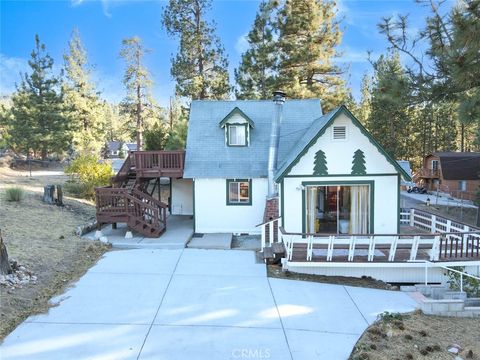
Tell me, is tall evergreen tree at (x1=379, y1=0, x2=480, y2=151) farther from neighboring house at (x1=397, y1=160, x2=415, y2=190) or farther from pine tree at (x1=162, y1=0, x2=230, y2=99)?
pine tree at (x1=162, y1=0, x2=230, y2=99)

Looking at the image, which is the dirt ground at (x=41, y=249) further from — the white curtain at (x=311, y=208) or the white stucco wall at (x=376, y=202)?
the white curtain at (x=311, y=208)

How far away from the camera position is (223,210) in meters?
14.2

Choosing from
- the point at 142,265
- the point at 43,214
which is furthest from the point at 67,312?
the point at 43,214

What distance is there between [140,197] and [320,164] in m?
7.08

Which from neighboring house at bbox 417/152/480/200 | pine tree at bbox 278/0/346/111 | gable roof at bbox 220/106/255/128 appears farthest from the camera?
neighboring house at bbox 417/152/480/200

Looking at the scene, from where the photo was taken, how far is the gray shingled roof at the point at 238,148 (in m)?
14.3

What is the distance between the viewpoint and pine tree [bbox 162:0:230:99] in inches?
1072

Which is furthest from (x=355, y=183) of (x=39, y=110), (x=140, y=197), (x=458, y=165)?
(x=458, y=165)

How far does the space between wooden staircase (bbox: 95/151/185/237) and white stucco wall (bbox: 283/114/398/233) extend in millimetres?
4865

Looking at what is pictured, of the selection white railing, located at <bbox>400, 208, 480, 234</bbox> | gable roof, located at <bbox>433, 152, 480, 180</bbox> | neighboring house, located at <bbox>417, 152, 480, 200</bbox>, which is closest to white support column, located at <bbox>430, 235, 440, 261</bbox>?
white railing, located at <bbox>400, 208, 480, 234</bbox>

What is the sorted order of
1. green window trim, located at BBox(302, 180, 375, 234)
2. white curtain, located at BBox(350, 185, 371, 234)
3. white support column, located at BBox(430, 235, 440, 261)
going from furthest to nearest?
white curtain, located at BBox(350, 185, 371, 234) → green window trim, located at BBox(302, 180, 375, 234) → white support column, located at BBox(430, 235, 440, 261)

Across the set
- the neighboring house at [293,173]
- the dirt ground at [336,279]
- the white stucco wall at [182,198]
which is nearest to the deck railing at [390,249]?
the dirt ground at [336,279]

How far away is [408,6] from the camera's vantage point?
7629mm

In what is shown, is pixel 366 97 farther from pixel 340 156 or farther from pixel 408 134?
pixel 340 156
